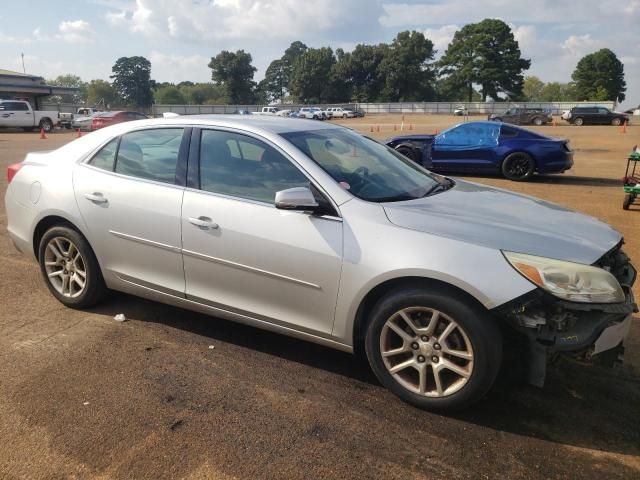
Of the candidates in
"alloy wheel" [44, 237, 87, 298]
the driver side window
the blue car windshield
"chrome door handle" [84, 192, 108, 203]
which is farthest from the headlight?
the blue car windshield

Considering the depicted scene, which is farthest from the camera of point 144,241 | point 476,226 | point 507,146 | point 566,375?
point 507,146

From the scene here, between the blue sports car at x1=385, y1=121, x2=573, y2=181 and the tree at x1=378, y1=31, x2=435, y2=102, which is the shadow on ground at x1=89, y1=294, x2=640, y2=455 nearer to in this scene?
the blue sports car at x1=385, y1=121, x2=573, y2=181

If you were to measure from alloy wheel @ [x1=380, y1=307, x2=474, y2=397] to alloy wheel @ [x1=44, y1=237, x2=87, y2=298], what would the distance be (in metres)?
2.56

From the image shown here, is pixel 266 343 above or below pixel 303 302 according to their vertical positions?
below

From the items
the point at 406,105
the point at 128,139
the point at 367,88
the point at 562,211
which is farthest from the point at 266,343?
the point at 367,88

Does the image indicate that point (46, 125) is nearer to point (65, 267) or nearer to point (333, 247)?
point (65, 267)

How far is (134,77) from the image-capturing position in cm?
13025

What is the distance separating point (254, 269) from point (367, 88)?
104279 mm

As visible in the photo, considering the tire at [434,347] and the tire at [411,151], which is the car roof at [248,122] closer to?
the tire at [434,347]

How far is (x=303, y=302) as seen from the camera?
3.29 m

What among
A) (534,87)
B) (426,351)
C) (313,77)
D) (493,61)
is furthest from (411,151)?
(534,87)

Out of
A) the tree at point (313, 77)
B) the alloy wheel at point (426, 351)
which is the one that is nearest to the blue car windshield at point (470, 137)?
the alloy wheel at point (426, 351)

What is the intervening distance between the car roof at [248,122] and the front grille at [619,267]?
2128mm

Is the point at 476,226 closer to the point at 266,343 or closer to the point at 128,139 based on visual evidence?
the point at 266,343
